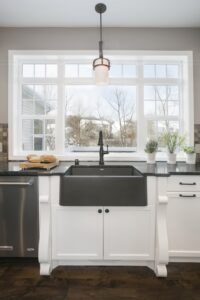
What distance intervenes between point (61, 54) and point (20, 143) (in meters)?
1.23

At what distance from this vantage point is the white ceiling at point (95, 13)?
2.16 m

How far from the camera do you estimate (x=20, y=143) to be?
107 inches

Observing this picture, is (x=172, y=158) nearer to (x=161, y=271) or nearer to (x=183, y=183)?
(x=183, y=183)

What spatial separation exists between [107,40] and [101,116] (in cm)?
93

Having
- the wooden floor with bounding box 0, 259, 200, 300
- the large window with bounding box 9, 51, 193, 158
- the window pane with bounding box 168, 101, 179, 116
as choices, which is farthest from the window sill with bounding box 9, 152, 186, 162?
the wooden floor with bounding box 0, 259, 200, 300

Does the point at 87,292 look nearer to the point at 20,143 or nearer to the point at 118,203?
→ the point at 118,203

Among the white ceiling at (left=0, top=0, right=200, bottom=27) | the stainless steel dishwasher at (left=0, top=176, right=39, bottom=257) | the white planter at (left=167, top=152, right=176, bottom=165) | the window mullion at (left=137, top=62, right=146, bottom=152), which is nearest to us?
the stainless steel dishwasher at (left=0, top=176, right=39, bottom=257)

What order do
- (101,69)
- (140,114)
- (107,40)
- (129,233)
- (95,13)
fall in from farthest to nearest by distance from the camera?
(140,114) < (107,40) < (95,13) < (101,69) < (129,233)

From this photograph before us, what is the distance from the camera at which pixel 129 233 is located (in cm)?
186

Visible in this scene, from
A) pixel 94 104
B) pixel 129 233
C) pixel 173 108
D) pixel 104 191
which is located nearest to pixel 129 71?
pixel 94 104

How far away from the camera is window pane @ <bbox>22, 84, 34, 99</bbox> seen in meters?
2.73

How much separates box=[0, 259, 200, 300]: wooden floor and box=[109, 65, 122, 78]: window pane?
2.22 metres

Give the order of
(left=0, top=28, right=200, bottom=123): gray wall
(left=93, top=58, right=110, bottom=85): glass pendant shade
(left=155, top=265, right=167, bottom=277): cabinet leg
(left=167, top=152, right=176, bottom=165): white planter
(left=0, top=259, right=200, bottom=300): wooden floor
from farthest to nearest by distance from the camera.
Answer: (left=0, top=28, right=200, bottom=123): gray wall → (left=167, top=152, right=176, bottom=165): white planter → (left=93, top=58, right=110, bottom=85): glass pendant shade → (left=155, top=265, right=167, bottom=277): cabinet leg → (left=0, top=259, right=200, bottom=300): wooden floor

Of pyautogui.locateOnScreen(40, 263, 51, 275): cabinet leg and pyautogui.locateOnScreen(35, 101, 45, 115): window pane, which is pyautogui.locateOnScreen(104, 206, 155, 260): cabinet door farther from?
pyautogui.locateOnScreen(35, 101, 45, 115): window pane
